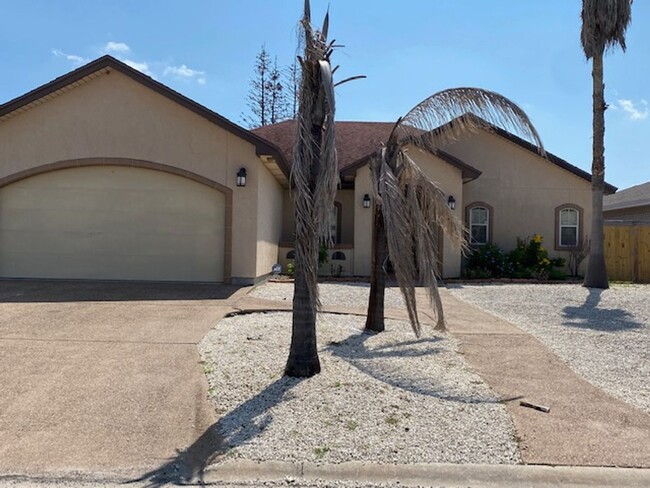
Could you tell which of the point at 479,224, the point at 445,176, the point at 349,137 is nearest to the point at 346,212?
the point at 445,176

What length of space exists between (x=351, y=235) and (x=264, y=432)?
45.1 ft

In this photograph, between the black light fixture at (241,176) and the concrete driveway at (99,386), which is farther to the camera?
the black light fixture at (241,176)

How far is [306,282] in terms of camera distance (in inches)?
219

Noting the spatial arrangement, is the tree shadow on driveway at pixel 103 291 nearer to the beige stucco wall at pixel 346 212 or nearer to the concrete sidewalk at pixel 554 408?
the concrete sidewalk at pixel 554 408

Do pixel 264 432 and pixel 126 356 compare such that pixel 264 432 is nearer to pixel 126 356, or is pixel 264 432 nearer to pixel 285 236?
pixel 126 356

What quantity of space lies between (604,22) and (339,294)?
36.3ft

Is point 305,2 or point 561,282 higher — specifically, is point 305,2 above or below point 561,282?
above

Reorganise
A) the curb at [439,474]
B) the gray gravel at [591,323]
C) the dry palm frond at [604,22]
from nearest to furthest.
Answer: the curb at [439,474] → the gray gravel at [591,323] → the dry palm frond at [604,22]

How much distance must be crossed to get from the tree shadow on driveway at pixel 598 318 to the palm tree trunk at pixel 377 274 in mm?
4150

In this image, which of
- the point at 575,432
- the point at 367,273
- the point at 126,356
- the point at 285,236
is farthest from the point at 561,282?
the point at 126,356

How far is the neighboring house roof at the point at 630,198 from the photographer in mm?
24125

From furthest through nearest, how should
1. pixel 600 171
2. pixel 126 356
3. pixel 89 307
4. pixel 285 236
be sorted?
pixel 285 236, pixel 600 171, pixel 89 307, pixel 126 356

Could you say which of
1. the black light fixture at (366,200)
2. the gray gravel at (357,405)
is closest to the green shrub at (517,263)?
the black light fixture at (366,200)

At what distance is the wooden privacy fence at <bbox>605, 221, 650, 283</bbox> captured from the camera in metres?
17.9
